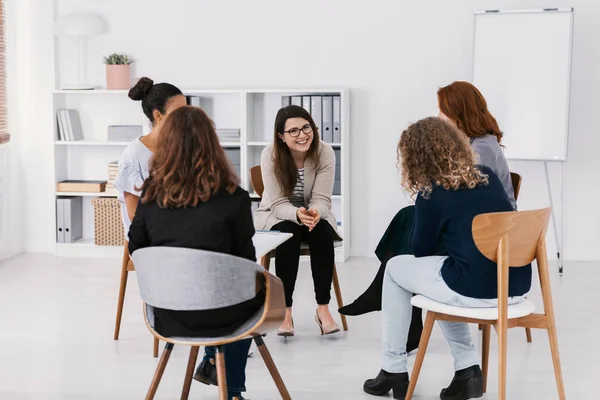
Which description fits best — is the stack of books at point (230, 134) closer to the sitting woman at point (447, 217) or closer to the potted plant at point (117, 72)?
the potted plant at point (117, 72)

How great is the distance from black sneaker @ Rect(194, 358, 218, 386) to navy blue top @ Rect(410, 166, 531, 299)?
991 millimetres

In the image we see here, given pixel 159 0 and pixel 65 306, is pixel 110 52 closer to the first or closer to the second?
pixel 159 0

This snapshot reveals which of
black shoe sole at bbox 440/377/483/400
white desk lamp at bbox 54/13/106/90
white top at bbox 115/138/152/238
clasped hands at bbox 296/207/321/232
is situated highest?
white desk lamp at bbox 54/13/106/90

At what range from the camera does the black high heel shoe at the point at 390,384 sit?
338 cm

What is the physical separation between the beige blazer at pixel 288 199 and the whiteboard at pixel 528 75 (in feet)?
5.95

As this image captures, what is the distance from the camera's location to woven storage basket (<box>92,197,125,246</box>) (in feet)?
20.7

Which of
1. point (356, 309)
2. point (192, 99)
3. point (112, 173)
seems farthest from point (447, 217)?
point (112, 173)

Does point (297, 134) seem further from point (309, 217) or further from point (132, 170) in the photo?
point (132, 170)

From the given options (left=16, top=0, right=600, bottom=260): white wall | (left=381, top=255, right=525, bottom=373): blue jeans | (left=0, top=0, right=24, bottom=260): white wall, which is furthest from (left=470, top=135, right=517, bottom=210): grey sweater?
(left=0, top=0, right=24, bottom=260): white wall

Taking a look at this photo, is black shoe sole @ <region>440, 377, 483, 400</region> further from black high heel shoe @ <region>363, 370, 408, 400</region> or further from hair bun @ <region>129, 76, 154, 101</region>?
hair bun @ <region>129, 76, 154, 101</region>

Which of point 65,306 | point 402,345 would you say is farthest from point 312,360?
point 65,306

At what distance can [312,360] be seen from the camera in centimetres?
393

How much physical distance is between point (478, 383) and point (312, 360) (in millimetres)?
819

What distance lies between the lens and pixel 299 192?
173 inches
